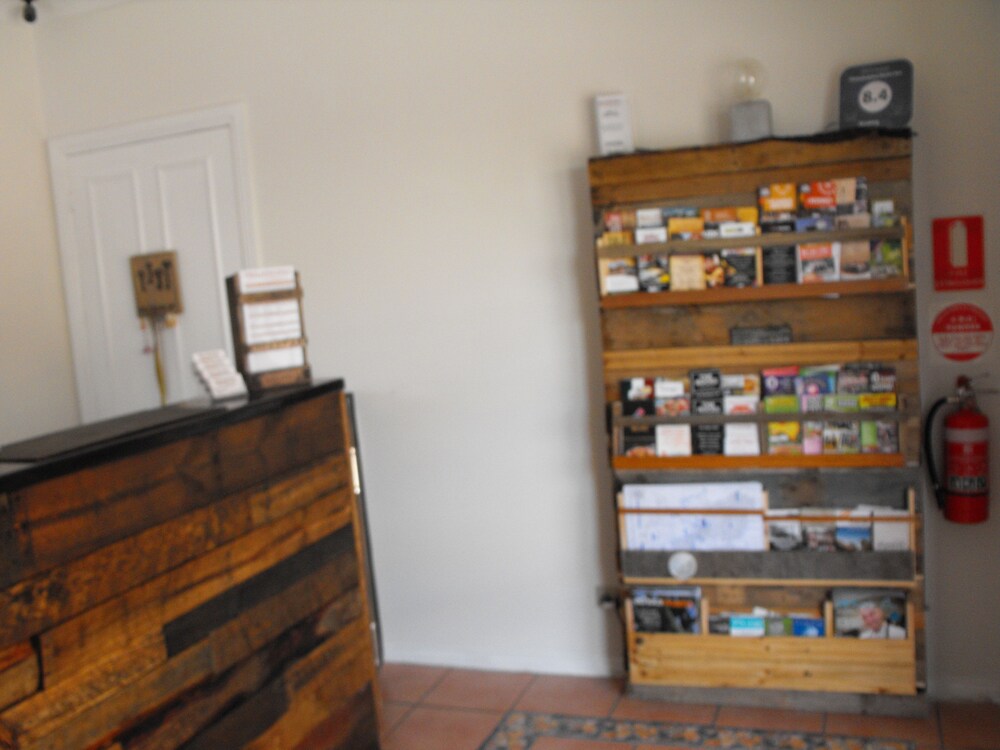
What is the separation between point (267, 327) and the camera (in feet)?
8.87

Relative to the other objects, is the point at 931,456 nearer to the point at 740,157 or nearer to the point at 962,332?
the point at 962,332

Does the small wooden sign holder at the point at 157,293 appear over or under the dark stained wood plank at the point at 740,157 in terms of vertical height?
under

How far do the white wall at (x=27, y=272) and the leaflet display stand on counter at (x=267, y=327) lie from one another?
5.57ft

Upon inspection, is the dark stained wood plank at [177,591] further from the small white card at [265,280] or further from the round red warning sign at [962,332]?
the round red warning sign at [962,332]

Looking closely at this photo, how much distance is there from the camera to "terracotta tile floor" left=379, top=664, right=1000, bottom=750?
287 cm

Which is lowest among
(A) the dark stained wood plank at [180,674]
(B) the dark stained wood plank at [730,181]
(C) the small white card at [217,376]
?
(A) the dark stained wood plank at [180,674]

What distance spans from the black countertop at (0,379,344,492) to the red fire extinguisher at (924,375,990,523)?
195cm

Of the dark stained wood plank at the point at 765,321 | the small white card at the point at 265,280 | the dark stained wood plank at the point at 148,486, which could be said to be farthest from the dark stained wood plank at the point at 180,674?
the dark stained wood plank at the point at 765,321

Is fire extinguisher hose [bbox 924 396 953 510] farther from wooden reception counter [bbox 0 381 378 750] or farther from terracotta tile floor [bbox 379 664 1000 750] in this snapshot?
wooden reception counter [bbox 0 381 378 750]

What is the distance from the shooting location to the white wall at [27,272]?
3832 millimetres

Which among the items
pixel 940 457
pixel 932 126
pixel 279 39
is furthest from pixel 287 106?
pixel 940 457

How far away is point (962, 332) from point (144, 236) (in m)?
3.16

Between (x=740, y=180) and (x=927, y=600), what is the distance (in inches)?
59.5

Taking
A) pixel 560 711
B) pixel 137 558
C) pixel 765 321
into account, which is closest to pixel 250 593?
pixel 137 558
